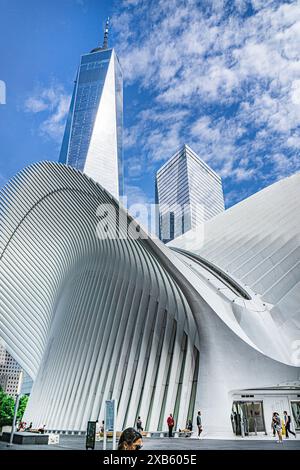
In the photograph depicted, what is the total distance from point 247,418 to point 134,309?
860 centimetres

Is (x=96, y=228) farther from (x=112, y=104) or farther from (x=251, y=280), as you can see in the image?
(x=112, y=104)

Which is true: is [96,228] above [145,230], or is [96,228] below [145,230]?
above

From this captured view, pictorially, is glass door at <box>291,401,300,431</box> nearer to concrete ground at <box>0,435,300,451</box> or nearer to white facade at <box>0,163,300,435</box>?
white facade at <box>0,163,300,435</box>

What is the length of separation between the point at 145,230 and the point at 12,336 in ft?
63.3

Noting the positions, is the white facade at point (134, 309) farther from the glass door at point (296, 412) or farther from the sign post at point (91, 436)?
the sign post at point (91, 436)

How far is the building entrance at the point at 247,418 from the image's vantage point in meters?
17.4

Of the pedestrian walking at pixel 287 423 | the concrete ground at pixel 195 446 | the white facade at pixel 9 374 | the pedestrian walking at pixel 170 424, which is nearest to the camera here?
the concrete ground at pixel 195 446

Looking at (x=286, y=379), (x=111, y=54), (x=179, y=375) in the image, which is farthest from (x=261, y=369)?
(x=111, y=54)

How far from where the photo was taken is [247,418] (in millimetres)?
17734

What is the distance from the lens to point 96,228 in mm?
24797

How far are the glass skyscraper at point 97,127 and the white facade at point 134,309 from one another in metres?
129

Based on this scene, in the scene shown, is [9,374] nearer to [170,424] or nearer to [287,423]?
[170,424]

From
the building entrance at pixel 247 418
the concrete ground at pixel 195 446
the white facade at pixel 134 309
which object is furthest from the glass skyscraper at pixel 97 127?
the concrete ground at pixel 195 446

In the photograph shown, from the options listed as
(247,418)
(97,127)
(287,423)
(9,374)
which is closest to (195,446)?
(287,423)
